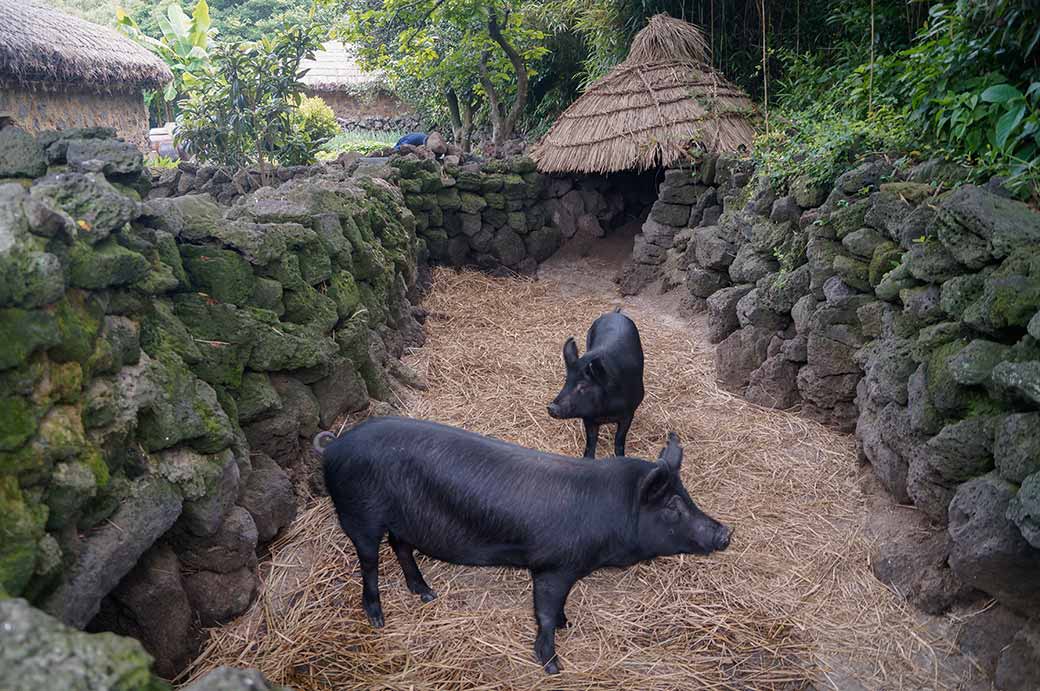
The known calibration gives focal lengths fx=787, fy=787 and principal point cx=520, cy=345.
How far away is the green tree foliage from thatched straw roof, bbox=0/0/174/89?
17.2ft

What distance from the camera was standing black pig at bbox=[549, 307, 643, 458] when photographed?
16.1ft

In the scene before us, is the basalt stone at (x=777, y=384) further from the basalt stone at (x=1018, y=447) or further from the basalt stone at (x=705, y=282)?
the basalt stone at (x=1018, y=447)

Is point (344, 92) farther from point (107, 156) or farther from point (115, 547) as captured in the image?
point (115, 547)

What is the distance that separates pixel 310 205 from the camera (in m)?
5.48

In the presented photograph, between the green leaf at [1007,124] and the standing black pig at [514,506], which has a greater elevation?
the green leaf at [1007,124]

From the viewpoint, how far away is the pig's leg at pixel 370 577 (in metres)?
3.54

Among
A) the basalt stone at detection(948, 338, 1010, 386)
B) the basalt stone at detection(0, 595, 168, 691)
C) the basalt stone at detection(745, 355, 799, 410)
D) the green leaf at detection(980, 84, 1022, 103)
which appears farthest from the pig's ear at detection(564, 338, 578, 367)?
the basalt stone at detection(0, 595, 168, 691)

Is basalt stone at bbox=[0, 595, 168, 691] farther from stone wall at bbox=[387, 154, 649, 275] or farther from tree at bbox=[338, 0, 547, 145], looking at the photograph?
tree at bbox=[338, 0, 547, 145]

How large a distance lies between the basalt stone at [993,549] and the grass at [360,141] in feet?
45.6

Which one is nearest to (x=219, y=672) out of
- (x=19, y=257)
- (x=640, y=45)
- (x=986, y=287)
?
(x=19, y=257)

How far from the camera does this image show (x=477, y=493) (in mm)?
3363

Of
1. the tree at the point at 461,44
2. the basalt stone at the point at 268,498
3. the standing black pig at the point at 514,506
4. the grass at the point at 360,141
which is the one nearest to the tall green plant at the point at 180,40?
the grass at the point at 360,141

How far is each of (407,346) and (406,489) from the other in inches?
143

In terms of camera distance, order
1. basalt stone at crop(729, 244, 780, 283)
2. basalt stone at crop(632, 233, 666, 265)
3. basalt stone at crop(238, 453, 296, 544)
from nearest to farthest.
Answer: basalt stone at crop(238, 453, 296, 544) < basalt stone at crop(729, 244, 780, 283) < basalt stone at crop(632, 233, 666, 265)
